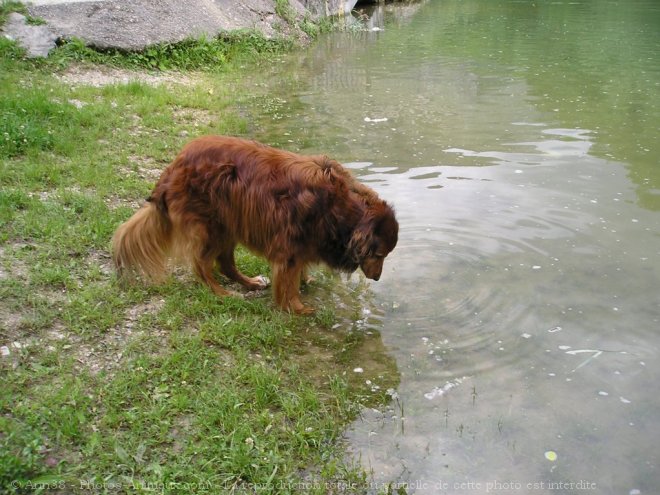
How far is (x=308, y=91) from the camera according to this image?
12016 millimetres

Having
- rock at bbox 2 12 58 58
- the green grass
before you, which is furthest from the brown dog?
rock at bbox 2 12 58 58

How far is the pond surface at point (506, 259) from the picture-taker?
387 centimetres

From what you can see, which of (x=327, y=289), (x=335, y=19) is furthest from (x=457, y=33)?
(x=327, y=289)

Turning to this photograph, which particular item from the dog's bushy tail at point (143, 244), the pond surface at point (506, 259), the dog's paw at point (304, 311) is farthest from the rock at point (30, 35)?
the dog's paw at point (304, 311)

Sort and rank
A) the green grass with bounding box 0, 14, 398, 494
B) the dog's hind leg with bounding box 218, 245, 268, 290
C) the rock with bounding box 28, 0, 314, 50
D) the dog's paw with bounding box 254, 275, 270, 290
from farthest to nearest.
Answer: the rock with bounding box 28, 0, 314, 50
the dog's paw with bounding box 254, 275, 270, 290
the dog's hind leg with bounding box 218, 245, 268, 290
the green grass with bounding box 0, 14, 398, 494

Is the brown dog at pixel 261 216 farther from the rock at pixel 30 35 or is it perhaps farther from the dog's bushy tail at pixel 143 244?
the rock at pixel 30 35

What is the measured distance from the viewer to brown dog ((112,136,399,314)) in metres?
4.86

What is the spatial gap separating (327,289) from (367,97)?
6.78 meters

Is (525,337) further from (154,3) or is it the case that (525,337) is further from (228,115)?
(154,3)

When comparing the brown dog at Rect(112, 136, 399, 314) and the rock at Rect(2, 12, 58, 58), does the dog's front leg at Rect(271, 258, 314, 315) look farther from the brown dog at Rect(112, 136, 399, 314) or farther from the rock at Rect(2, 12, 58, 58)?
the rock at Rect(2, 12, 58, 58)

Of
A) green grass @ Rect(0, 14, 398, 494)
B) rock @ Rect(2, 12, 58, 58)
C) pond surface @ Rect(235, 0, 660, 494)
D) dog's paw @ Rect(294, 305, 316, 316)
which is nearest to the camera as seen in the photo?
green grass @ Rect(0, 14, 398, 494)

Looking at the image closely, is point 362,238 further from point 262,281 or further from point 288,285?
point 262,281

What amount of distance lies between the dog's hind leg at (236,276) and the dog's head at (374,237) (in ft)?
3.61

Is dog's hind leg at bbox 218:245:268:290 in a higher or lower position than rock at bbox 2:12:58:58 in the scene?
lower
